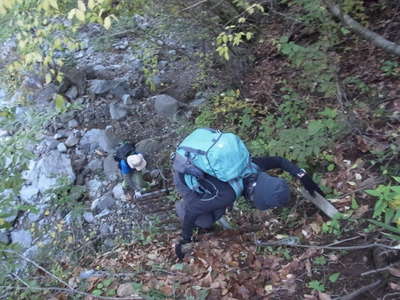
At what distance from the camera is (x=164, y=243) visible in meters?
4.71

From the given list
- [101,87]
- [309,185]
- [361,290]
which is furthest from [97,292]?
[101,87]

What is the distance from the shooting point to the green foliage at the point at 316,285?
336 centimetres

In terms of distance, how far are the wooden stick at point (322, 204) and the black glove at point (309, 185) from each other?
0.05 meters

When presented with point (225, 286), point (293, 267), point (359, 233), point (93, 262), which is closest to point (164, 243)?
point (93, 262)

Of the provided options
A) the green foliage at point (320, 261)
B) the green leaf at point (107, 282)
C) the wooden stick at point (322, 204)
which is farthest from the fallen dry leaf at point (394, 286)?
the green leaf at point (107, 282)

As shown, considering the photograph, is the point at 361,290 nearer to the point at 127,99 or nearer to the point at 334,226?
the point at 334,226

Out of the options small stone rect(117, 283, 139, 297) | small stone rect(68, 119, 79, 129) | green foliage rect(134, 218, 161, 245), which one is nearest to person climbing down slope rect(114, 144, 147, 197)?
green foliage rect(134, 218, 161, 245)

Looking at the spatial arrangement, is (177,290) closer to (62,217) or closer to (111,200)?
(111,200)

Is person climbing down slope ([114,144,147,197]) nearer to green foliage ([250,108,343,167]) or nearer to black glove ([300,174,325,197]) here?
green foliage ([250,108,343,167])

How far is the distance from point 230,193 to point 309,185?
866 mm

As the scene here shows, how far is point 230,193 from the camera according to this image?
11.8 ft

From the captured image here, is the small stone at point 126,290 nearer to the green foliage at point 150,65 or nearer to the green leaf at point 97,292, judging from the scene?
the green leaf at point 97,292

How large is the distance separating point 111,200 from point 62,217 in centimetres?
85

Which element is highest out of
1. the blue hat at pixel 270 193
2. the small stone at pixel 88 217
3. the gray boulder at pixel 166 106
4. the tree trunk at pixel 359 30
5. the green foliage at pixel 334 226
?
the tree trunk at pixel 359 30
